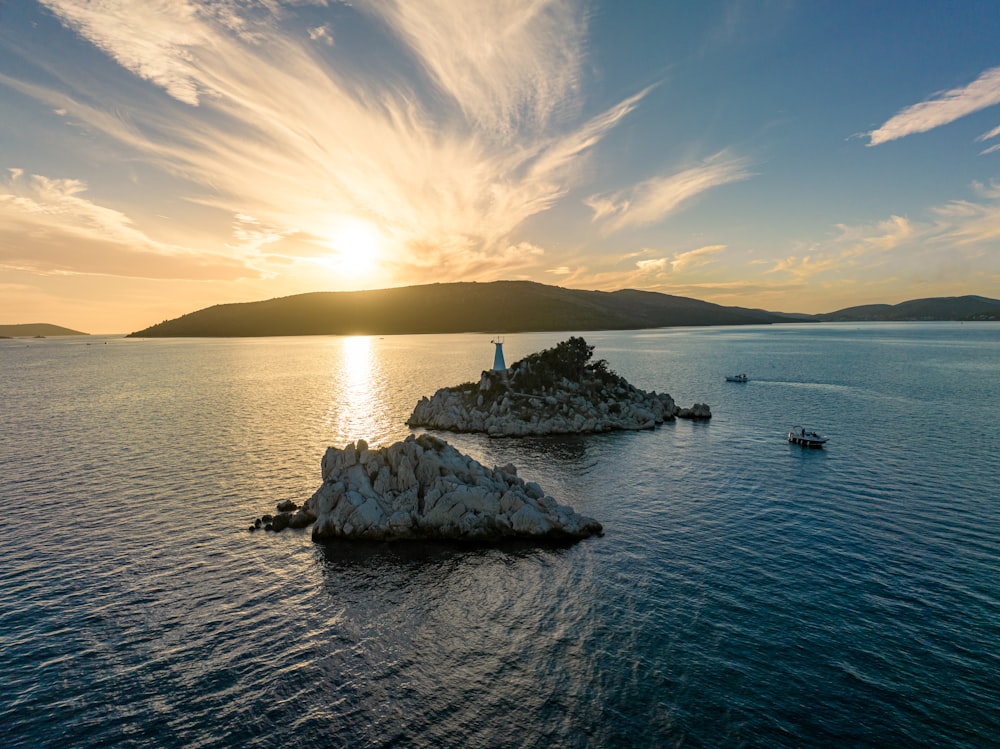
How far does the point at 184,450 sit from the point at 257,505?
30.0 metres

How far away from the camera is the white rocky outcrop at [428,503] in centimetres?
4416

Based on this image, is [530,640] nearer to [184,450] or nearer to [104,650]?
[104,650]

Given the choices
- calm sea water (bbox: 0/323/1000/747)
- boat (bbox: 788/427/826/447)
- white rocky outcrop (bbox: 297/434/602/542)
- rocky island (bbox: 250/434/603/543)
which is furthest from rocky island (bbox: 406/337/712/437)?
white rocky outcrop (bbox: 297/434/602/542)

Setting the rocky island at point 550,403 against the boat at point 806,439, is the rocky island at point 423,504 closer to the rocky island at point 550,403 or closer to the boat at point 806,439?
the rocky island at point 550,403

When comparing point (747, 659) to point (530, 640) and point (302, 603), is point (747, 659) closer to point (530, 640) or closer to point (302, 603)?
point (530, 640)

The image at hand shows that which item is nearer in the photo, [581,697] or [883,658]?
[581,697]

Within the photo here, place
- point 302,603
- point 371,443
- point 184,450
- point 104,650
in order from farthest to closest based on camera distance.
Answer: point 371,443 → point 184,450 → point 302,603 → point 104,650

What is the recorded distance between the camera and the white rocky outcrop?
145 feet

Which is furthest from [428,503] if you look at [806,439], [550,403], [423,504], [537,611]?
[806,439]

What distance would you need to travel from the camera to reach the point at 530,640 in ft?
96.4

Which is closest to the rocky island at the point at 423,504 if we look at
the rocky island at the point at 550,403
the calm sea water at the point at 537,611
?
the calm sea water at the point at 537,611

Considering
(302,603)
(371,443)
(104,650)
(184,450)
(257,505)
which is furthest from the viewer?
(371,443)

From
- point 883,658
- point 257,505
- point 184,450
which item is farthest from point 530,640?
point 184,450

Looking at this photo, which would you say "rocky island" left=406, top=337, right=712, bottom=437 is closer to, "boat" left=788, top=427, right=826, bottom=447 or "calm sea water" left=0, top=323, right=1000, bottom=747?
"calm sea water" left=0, top=323, right=1000, bottom=747
